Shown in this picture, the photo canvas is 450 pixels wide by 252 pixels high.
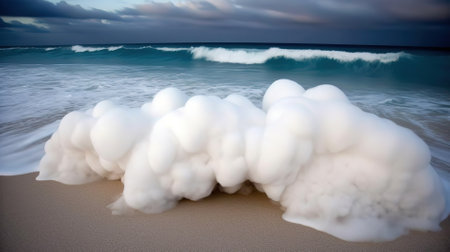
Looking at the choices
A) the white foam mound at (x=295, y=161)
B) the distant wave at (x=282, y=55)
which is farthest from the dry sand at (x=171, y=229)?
the distant wave at (x=282, y=55)

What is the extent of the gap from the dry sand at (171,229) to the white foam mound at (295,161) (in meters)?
0.08

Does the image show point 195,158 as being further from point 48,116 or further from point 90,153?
point 48,116

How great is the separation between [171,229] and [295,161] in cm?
80

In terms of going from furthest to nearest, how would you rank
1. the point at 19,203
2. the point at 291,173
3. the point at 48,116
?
the point at 48,116 < the point at 19,203 < the point at 291,173

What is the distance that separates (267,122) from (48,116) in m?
3.84

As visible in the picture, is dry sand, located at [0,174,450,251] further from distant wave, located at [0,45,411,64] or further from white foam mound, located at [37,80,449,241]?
distant wave, located at [0,45,411,64]

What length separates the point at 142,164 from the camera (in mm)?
1794

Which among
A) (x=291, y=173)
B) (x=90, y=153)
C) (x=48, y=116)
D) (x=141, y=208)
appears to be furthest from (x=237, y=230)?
(x=48, y=116)

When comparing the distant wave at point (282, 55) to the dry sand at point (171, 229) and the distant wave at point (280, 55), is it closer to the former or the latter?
the distant wave at point (280, 55)

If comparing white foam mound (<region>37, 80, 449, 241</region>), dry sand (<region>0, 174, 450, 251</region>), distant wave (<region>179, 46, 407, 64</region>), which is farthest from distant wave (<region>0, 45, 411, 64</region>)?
dry sand (<region>0, 174, 450, 251</region>)

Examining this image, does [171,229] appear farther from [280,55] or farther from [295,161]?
[280,55]

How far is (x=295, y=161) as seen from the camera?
1.72 metres

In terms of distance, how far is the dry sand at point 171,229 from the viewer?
1556 millimetres

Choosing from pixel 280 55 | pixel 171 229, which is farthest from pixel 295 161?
pixel 280 55
